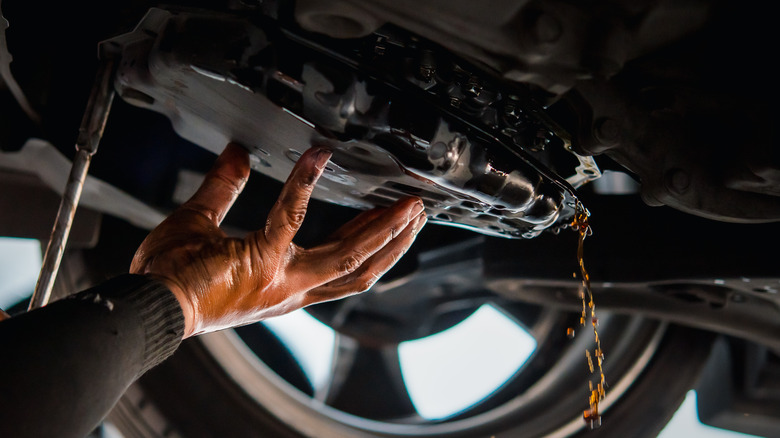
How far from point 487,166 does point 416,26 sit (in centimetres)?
19

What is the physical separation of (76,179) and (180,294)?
25cm

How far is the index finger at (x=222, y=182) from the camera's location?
33.0 inches

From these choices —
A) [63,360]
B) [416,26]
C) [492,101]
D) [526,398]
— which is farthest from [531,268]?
[63,360]

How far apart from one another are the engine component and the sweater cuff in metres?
0.20

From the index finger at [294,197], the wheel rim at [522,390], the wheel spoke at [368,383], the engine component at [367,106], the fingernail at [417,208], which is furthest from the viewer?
the wheel spoke at [368,383]

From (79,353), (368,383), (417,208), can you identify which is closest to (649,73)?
(417,208)

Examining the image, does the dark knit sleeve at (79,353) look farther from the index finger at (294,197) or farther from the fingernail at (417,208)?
the fingernail at (417,208)

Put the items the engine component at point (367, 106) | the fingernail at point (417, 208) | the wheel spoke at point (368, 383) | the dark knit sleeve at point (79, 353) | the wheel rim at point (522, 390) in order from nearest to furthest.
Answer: the dark knit sleeve at point (79, 353) < the engine component at point (367, 106) < the fingernail at point (417, 208) < the wheel rim at point (522, 390) < the wheel spoke at point (368, 383)

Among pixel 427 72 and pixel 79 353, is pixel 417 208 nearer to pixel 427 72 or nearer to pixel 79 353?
pixel 427 72

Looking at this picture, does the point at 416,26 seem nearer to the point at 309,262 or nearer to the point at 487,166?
the point at 487,166

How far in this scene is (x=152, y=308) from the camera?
2.10ft

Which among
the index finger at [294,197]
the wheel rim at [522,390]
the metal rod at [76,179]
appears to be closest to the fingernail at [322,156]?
the index finger at [294,197]

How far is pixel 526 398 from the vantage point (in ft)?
4.83

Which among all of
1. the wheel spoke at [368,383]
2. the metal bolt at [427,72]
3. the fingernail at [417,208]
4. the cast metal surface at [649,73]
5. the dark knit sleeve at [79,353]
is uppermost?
the cast metal surface at [649,73]
